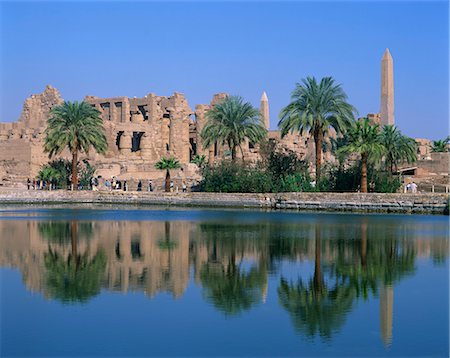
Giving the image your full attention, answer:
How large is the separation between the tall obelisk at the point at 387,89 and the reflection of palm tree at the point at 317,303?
3798 cm

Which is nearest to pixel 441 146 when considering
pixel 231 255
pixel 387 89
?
pixel 387 89

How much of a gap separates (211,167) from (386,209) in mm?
12723

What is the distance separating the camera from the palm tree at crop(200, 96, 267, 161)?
145ft

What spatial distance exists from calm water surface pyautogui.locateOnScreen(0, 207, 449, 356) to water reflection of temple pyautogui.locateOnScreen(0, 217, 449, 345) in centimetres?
4

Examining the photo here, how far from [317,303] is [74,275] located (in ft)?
17.6

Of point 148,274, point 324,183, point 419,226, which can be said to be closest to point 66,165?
point 324,183

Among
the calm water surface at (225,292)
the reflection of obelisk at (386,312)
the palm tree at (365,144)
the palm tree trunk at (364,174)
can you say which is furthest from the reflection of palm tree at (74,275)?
the palm tree trunk at (364,174)

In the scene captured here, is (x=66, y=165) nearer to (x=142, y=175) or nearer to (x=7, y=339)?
(x=142, y=175)

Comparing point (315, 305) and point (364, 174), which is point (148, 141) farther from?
point (315, 305)

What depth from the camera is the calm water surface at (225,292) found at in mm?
10703

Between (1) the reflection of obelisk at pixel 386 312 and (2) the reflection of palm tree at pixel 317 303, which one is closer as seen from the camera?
(1) the reflection of obelisk at pixel 386 312

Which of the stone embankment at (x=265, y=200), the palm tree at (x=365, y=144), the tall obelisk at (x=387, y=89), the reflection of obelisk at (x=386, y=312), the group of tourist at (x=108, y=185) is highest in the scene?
the tall obelisk at (x=387, y=89)

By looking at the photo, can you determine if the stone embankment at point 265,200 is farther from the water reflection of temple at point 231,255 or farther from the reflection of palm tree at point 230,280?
the reflection of palm tree at point 230,280

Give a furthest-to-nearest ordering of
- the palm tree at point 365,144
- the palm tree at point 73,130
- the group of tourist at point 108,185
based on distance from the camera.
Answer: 1. the group of tourist at point 108,185
2. the palm tree at point 73,130
3. the palm tree at point 365,144
